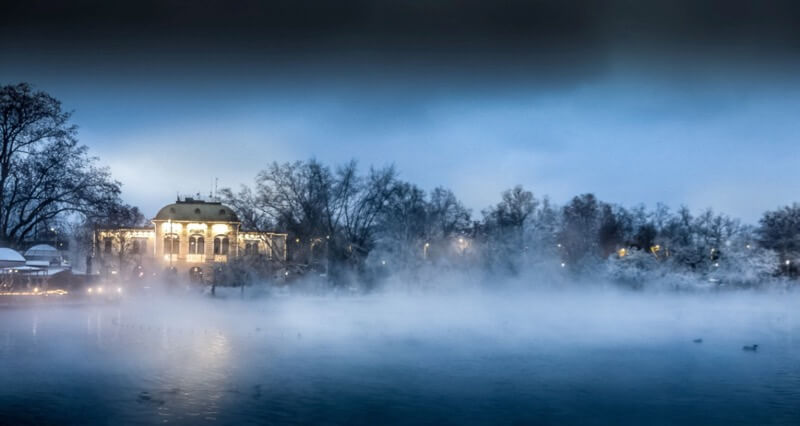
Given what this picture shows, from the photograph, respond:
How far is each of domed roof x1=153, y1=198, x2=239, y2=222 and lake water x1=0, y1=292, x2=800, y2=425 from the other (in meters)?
61.6

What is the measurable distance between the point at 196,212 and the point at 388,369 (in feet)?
284

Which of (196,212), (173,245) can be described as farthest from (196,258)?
(196,212)

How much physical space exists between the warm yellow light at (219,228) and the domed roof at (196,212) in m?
0.72

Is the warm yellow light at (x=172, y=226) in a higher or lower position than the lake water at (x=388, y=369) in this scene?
higher

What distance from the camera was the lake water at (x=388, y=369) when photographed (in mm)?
17234

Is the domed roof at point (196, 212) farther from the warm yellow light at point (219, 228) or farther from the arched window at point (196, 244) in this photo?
the arched window at point (196, 244)

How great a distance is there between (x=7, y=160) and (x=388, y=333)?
3097 centimetres

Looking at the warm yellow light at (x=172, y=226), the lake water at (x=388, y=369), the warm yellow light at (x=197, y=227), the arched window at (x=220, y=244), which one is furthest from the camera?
the arched window at (x=220, y=244)

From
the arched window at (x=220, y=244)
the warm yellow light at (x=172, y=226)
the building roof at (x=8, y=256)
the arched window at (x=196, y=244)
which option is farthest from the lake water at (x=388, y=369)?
the warm yellow light at (x=172, y=226)

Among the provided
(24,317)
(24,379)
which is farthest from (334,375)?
(24,317)

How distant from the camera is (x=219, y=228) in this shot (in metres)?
105

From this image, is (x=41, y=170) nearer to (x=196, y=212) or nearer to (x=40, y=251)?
(x=40, y=251)

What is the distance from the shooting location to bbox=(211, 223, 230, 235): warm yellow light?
4126 inches

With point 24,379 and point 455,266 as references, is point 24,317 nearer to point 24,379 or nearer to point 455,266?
point 24,379
